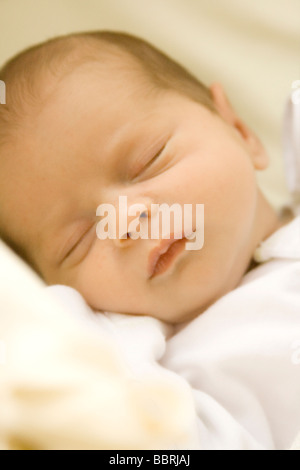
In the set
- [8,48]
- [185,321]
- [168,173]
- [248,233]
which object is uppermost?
[8,48]

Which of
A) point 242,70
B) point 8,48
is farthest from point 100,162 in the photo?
point 242,70

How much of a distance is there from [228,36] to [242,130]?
29 centimetres

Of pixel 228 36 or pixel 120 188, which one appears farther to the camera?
pixel 228 36

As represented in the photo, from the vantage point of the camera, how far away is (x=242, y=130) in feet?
3.59

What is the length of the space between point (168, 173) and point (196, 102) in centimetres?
17

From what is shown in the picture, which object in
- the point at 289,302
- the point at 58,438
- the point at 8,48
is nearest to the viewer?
the point at 58,438

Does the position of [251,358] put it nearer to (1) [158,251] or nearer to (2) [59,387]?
(1) [158,251]

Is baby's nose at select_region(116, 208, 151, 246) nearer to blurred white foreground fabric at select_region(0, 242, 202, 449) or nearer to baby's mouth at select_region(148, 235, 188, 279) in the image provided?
baby's mouth at select_region(148, 235, 188, 279)

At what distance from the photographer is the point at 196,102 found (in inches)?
38.4

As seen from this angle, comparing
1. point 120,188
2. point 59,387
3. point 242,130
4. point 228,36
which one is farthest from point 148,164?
point 228,36

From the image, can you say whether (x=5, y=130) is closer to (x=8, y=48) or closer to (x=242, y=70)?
(x=8, y=48)

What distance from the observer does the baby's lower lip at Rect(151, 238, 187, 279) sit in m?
0.85

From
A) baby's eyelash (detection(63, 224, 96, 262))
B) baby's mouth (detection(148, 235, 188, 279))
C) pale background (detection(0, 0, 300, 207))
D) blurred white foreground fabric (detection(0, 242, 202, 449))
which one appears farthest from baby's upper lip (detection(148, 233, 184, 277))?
pale background (detection(0, 0, 300, 207))

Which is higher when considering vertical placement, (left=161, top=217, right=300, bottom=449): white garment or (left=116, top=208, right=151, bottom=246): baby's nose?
(left=116, top=208, right=151, bottom=246): baby's nose
